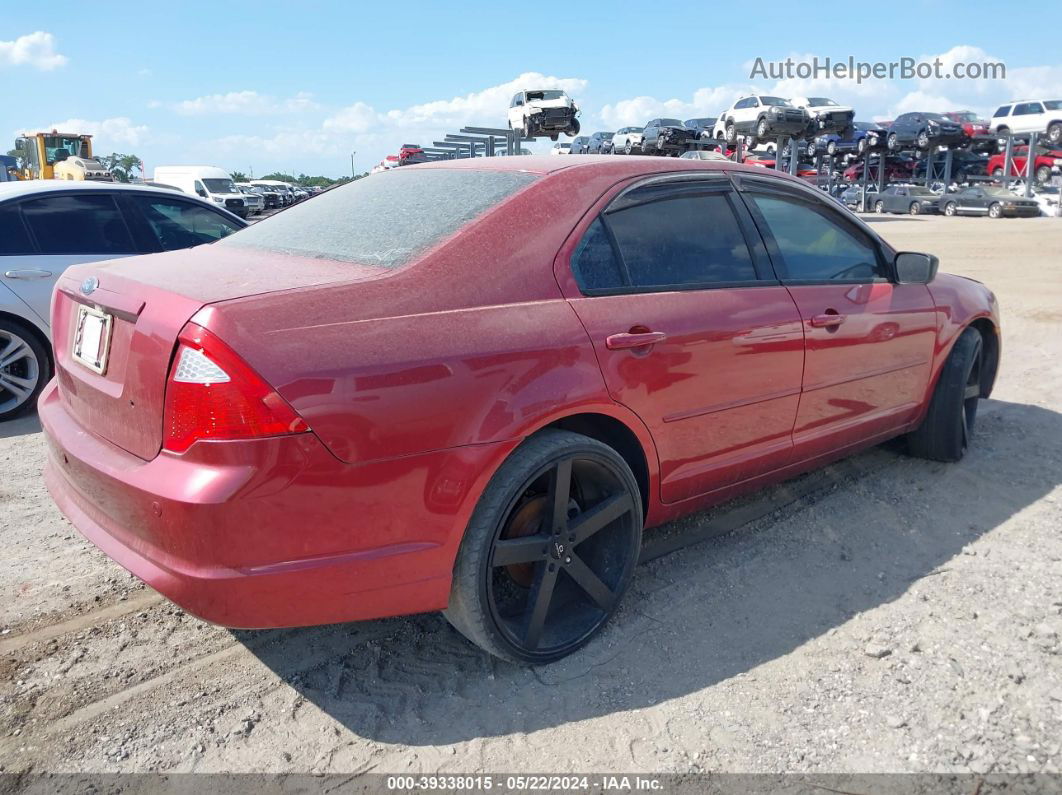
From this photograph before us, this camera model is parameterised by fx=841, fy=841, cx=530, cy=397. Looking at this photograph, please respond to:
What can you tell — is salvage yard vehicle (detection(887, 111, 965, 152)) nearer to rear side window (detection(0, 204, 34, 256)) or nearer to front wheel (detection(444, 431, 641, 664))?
rear side window (detection(0, 204, 34, 256))

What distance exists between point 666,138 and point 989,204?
12265 mm

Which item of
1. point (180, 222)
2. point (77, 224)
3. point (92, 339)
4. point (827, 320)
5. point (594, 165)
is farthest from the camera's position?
point (180, 222)

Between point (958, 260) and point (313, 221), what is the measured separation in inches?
649

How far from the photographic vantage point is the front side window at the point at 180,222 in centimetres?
629

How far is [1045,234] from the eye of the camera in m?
22.8

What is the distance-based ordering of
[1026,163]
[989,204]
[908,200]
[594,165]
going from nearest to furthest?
[594,165] → [989,204] → [908,200] → [1026,163]

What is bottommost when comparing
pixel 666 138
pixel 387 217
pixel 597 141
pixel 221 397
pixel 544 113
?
pixel 221 397

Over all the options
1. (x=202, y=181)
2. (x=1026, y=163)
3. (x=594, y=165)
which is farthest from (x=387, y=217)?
(x=1026, y=163)

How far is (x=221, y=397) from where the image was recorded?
2.15 m

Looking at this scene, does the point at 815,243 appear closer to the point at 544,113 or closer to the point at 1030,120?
the point at 544,113

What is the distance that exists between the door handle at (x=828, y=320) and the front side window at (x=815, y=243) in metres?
0.18

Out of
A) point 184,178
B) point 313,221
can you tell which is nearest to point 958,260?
point 313,221

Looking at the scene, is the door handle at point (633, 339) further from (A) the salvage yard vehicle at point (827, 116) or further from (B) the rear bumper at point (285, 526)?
(A) the salvage yard vehicle at point (827, 116)

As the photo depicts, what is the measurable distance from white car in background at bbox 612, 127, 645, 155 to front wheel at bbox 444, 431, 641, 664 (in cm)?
3323
